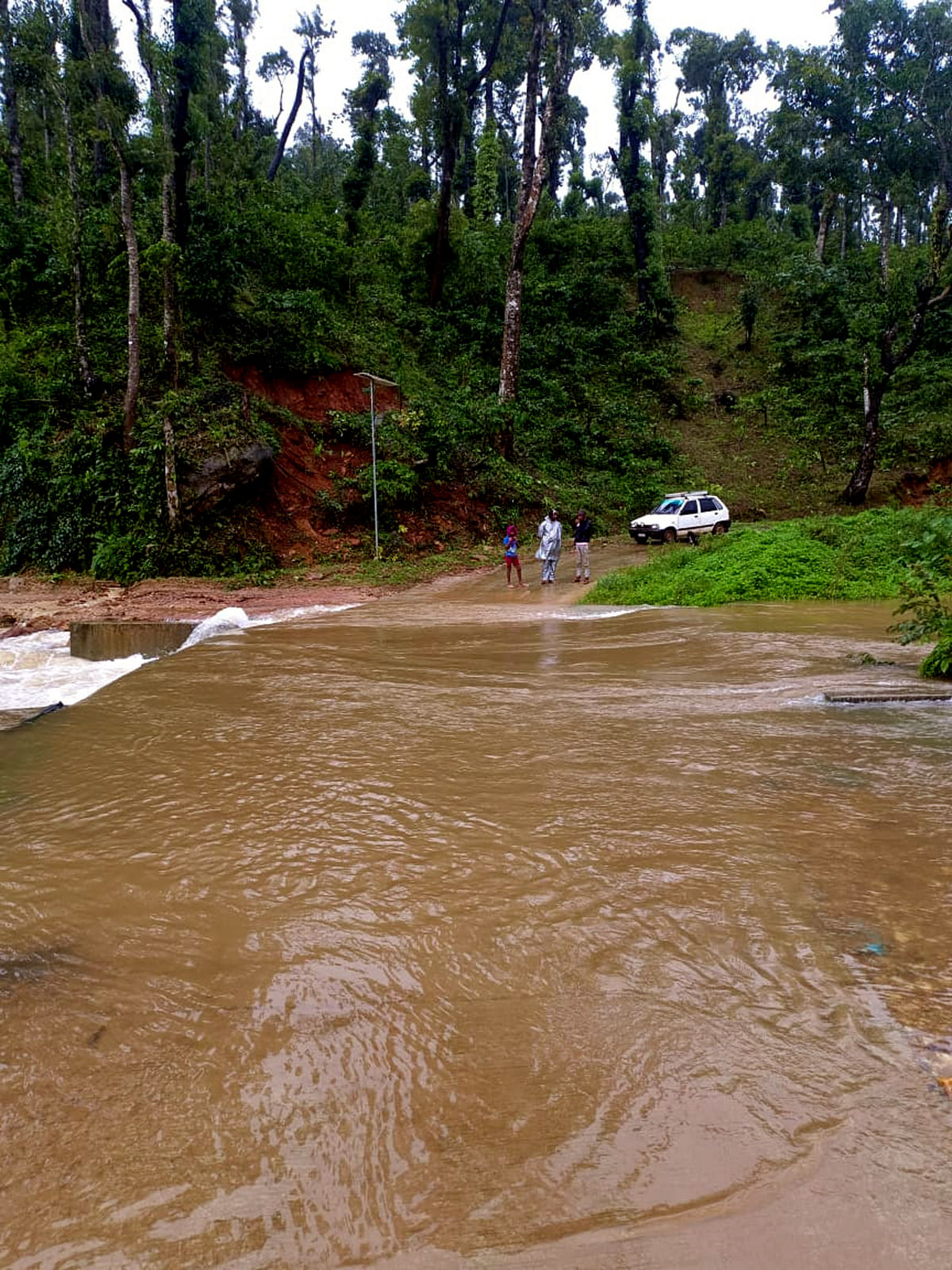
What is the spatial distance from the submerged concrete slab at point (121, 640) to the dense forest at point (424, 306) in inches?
248

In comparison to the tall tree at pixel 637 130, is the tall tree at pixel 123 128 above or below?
below

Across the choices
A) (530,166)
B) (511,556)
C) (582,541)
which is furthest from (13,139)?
(582,541)

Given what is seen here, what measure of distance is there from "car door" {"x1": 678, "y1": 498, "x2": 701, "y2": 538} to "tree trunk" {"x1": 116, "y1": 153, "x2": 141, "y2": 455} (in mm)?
15002

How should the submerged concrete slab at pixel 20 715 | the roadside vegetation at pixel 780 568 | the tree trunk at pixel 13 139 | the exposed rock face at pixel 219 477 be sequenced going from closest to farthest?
the submerged concrete slab at pixel 20 715 → the roadside vegetation at pixel 780 568 → the exposed rock face at pixel 219 477 → the tree trunk at pixel 13 139

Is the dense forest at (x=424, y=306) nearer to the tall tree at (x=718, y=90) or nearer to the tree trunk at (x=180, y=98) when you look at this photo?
the tree trunk at (x=180, y=98)

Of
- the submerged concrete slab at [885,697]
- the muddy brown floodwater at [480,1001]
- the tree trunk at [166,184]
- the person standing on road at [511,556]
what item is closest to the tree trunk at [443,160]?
the tree trunk at [166,184]

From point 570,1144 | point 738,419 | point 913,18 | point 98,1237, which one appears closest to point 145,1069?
point 98,1237

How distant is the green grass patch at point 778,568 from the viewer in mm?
14516

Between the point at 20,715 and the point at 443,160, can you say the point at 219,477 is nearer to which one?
the point at 20,715

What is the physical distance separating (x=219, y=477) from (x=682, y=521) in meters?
12.8

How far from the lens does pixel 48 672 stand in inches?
427

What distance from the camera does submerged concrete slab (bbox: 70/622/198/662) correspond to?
38.8 ft

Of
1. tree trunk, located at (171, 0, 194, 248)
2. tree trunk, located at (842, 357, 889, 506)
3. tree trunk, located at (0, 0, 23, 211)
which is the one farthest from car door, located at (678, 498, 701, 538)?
tree trunk, located at (0, 0, 23, 211)

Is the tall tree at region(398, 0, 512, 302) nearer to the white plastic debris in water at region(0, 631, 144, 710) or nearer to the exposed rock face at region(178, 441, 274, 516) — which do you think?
the exposed rock face at region(178, 441, 274, 516)
